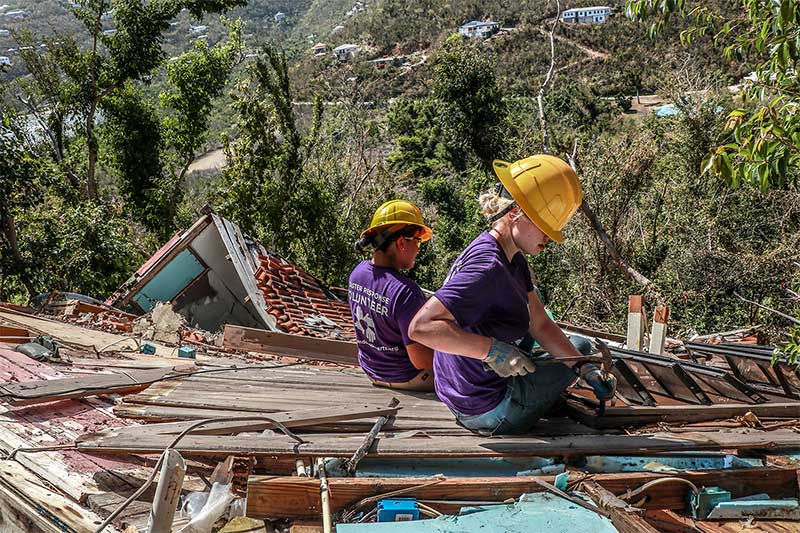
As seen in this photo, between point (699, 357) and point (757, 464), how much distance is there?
9.68 ft

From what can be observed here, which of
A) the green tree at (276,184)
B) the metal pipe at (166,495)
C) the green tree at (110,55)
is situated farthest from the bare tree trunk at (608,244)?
the metal pipe at (166,495)

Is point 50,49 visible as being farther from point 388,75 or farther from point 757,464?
point 388,75

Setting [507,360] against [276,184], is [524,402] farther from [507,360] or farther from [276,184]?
[276,184]

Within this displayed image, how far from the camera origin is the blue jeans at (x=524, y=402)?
297 centimetres

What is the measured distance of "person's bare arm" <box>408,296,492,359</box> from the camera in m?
2.62

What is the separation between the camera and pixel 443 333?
261cm

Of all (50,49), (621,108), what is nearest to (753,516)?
(50,49)

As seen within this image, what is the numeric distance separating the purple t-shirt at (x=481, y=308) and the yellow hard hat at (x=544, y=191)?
21 cm

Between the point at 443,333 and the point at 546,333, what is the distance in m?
0.94

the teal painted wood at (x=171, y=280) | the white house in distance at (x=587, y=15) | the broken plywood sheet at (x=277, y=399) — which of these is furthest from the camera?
the white house in distance at (x=587, y=15)

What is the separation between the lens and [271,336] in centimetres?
607

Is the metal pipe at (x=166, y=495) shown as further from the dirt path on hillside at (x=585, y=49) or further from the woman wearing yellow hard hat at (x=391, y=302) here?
the dirt path on hillside at (x=585, y=49)

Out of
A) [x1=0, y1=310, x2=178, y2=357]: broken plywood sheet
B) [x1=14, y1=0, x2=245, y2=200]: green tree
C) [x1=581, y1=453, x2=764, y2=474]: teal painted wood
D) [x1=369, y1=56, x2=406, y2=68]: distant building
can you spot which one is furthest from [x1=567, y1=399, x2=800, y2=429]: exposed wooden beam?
[x1=369, y1=56, x2=406, y2=68]: distant building

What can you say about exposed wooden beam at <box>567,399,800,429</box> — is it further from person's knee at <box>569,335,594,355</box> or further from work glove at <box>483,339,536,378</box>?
work glove at <box>483,339,536,378</box>
